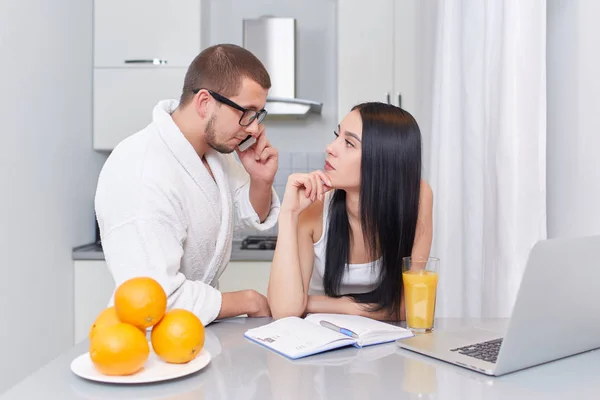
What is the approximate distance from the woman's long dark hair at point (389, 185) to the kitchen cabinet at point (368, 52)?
3.98ft

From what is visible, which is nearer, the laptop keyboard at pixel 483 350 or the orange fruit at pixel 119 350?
the orange fruit at pixel 119 350

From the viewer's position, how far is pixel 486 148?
165 centimetres

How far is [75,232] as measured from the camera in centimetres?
266

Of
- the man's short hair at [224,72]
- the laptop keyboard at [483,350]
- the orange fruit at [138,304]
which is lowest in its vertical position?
the laptop keyboard at [483,350]

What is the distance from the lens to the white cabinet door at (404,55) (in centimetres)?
266

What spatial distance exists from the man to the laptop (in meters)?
0.55

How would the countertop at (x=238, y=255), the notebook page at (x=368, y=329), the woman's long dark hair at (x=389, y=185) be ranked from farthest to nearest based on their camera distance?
1. the countertop at (x=238, y=255)
2. the woman's long dark hair at (x=389, y=185)
3. the notebook page at (x=368, y=329)

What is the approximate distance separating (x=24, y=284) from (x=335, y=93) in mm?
1809

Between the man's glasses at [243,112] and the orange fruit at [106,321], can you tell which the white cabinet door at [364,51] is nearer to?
the man's glasses at [243,112]

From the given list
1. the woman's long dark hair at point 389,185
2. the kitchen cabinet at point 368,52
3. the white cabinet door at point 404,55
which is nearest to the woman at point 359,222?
the woman's long dark hair at point 389,185

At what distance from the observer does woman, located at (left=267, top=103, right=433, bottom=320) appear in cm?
144

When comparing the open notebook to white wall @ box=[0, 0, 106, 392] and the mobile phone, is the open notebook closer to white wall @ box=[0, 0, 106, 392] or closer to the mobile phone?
the mobile phone

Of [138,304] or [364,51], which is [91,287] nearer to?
[364,51]

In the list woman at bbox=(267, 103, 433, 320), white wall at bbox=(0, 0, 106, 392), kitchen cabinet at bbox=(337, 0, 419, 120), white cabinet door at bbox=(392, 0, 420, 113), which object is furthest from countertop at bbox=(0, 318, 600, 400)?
kitchen cabinet at bbox=(337, 0, 419, 120)
